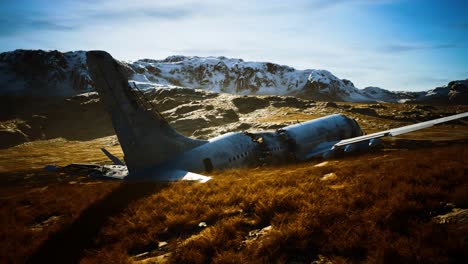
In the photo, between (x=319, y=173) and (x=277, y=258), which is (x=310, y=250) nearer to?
(x=277, y=258)

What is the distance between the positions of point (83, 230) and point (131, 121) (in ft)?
27.2

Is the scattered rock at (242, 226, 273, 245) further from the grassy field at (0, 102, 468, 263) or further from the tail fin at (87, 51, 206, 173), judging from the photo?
the tail fin at (87, 51, 206, 173)

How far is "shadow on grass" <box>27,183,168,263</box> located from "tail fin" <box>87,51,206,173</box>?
344cm

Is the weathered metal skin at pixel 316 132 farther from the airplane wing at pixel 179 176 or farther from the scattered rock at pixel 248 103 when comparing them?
the scattered rock at pixel 248 103

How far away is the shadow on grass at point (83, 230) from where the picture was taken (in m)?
7.55

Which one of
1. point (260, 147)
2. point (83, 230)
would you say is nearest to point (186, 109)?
point (260, 147)

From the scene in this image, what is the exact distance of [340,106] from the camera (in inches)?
3688

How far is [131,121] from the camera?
1628 cm

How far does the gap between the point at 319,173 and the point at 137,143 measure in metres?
11.4

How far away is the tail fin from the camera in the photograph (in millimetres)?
15062

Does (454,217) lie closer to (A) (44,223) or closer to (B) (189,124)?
(A) (44,223)

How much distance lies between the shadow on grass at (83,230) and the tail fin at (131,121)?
344 centimetres

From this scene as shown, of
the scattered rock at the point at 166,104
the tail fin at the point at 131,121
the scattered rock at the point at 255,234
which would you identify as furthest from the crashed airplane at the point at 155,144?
the scattered rock at the point at 166,104

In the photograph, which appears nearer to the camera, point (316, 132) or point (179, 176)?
point (179, 176)
